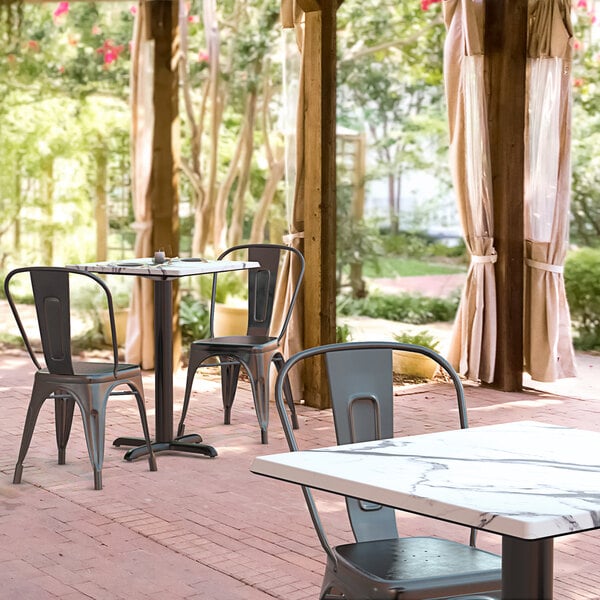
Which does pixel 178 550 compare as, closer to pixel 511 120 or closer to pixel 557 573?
pixel 557 573

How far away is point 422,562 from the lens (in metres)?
2.30

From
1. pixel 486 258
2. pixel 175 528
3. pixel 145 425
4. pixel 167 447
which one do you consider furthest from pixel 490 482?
pixel 486 258

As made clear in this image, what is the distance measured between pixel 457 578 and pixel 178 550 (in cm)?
178

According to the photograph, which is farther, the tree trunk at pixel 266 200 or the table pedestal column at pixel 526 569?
the tree trunk at pixel 266 200

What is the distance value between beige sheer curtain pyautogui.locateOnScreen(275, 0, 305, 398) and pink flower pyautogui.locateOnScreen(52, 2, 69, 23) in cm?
306

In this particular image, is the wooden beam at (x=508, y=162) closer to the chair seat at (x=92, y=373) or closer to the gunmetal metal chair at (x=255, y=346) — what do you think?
the gunmetal metal chair at (x=255, y=346)

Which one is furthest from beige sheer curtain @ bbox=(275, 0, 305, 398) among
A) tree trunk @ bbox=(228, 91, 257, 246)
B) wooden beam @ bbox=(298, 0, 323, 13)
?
tree trunk @ bbox=(228, 91, 257, 246)

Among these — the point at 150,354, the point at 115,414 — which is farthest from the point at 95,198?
the point at 115,414

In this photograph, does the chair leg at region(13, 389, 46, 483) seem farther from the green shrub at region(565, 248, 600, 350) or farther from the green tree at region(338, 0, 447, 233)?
the green tree at region(338, 0, 447, 233)

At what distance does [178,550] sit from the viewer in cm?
380

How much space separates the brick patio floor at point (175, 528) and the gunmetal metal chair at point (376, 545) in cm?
95

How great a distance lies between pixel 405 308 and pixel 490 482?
26.1 feet

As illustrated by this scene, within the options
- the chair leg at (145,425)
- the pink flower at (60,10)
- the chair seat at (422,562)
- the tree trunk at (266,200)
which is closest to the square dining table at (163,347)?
the chair leg at (145,425)

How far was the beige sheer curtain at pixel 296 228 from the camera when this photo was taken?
249 inches
